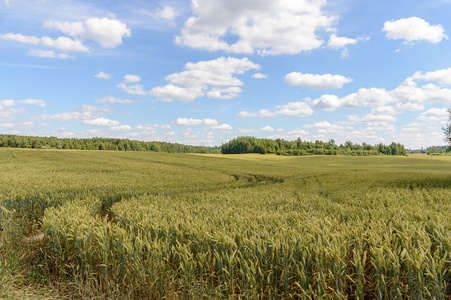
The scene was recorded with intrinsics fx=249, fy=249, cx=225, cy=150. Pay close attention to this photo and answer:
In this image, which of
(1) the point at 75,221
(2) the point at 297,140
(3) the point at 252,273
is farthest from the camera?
(2) the point at 297,140

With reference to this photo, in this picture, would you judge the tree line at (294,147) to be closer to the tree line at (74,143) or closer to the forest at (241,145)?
the forest at (241,145)

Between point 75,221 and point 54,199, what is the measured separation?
21.4 ft

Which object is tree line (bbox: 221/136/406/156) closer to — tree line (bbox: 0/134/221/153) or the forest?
the forest

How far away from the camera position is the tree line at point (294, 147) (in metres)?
129

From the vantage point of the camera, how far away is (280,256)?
13.8 feet

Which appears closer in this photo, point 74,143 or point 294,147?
point 74,143

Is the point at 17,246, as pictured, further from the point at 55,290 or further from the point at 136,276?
the point at 136,276

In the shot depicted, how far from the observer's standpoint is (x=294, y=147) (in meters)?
140

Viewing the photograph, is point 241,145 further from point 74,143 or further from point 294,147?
point 74,143

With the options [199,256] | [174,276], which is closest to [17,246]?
[174,276]

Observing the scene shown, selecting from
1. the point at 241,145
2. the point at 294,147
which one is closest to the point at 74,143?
the point at 241,145

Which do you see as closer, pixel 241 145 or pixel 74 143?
pixel 74 143

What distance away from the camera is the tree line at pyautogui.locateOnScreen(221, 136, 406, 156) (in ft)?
424

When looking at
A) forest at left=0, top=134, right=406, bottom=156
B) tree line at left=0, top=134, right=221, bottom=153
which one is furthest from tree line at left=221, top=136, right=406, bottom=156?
tree line at left=0, top=134, right=221, bottom=153
